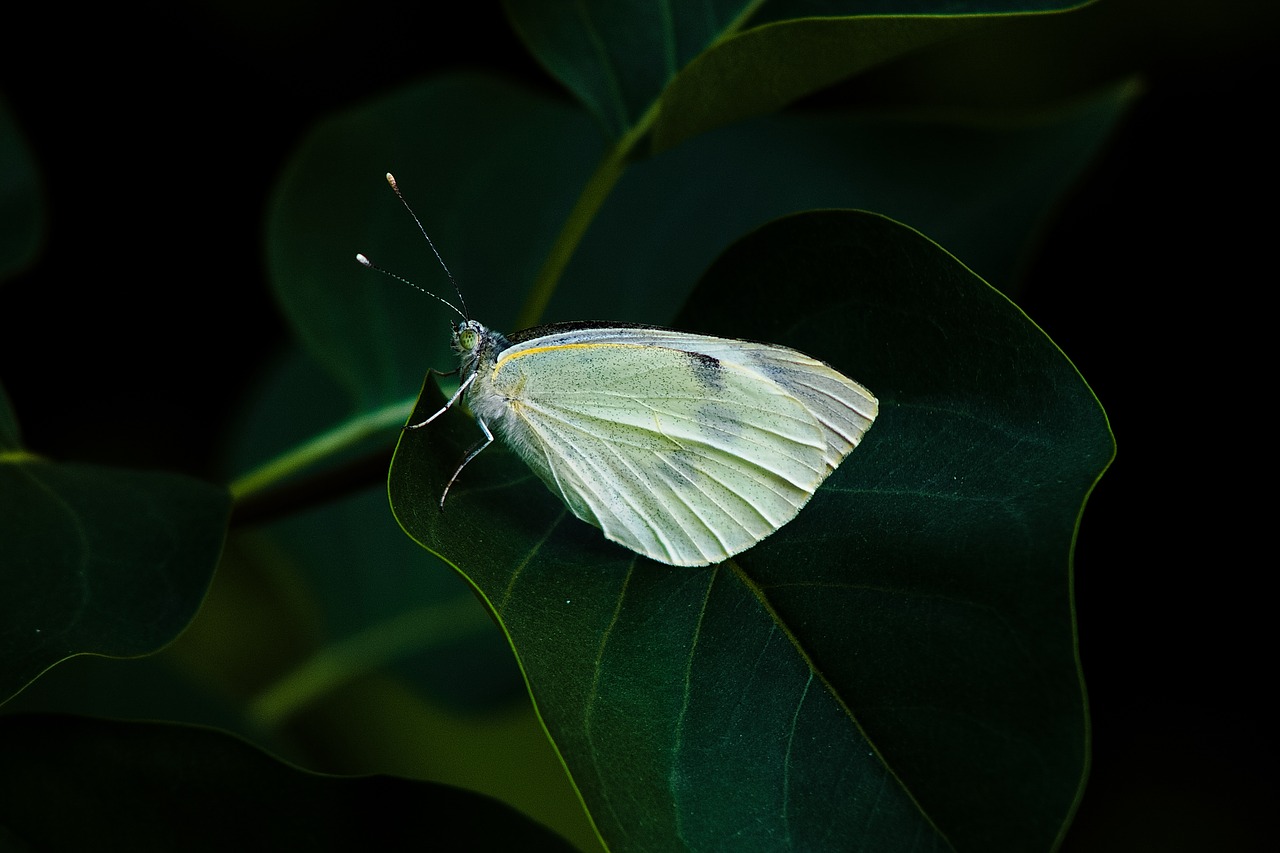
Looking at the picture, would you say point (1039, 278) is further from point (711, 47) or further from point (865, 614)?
point (865, 614)

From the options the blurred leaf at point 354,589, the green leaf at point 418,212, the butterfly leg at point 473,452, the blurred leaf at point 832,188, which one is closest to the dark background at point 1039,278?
the blurred leaf at point 354,589

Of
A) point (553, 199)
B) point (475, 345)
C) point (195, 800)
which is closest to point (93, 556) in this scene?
point (195, 800)

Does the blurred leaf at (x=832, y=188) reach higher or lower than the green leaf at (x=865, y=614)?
higher

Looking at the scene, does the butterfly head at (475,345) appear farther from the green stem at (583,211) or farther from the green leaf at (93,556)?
the green leaf at (93,556)

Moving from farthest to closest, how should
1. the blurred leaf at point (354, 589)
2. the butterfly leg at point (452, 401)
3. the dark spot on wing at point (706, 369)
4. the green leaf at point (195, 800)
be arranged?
the blurred leaf at point (354, 589) < the dark spot on wing at point (706, 369) < the butterfly leg at point (452, 401) < the green leaf at point (195, 800)

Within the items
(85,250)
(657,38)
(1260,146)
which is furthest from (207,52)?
(1260,146)
